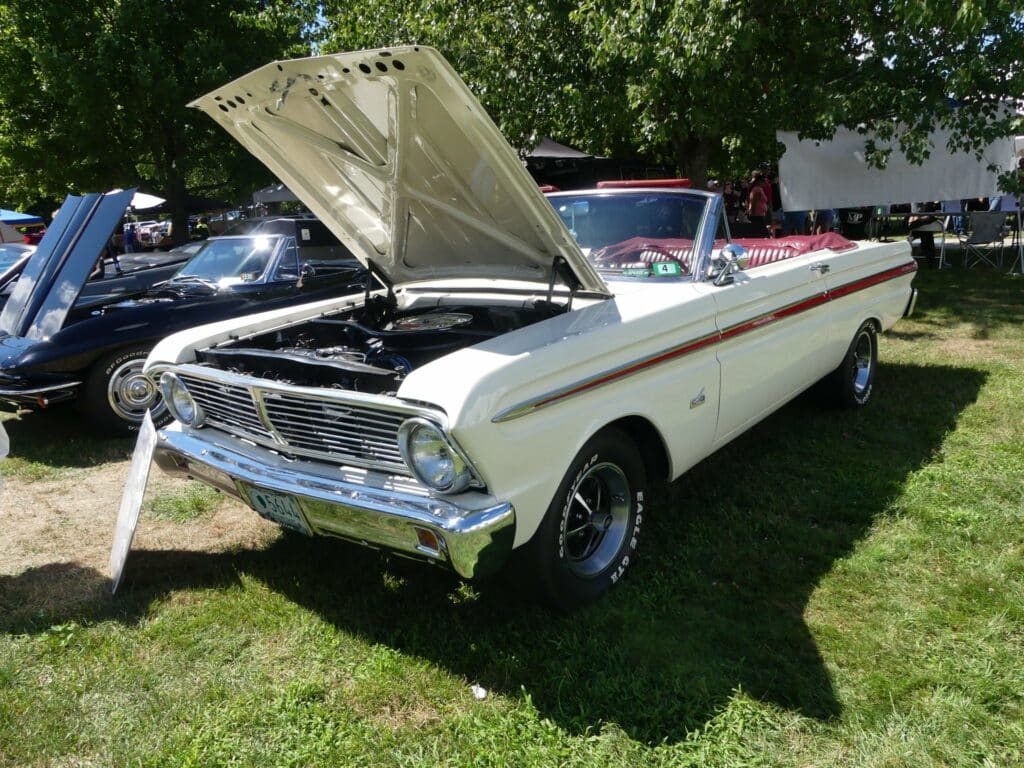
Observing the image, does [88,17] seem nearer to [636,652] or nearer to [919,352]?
[919,352]

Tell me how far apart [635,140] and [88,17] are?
12605 millimetres

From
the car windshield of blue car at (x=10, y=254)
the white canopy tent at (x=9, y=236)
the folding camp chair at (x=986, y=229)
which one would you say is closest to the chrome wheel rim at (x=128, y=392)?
the car windshield of blue car at (x=10, y=254)

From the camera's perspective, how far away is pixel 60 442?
18.0 ft

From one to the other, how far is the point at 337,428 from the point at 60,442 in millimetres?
3809

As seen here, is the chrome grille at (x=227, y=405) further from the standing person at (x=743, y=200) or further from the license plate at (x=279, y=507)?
the standing person at (x=743, y=200)

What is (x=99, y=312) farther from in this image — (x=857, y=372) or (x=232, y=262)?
(x=857, y=372)

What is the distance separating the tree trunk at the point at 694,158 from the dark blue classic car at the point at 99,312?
5.96 meters

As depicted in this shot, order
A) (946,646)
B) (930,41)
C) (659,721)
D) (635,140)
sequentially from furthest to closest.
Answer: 1. (635,140)
2. (930,41)
3. (946,646)
4. (659,721)

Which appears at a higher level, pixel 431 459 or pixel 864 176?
pixel 864 176

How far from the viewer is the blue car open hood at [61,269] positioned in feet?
17.5

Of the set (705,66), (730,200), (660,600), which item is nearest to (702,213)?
(660,600)

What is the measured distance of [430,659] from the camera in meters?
2.78

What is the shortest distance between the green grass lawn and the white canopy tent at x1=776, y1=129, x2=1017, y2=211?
25.7 feet

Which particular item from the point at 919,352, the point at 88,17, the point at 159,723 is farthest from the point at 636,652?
the point at 88,17
